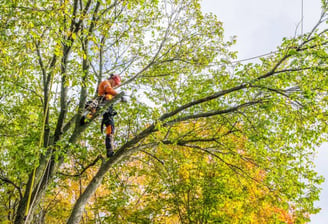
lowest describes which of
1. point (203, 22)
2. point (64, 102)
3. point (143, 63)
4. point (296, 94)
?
point (296, 94)

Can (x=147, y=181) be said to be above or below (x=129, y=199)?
above

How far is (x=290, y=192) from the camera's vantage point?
663cm

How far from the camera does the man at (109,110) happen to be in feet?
22.8

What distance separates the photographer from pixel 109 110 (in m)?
7.24

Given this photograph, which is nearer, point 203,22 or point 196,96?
point 196,96

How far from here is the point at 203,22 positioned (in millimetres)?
9180

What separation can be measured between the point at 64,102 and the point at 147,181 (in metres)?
4.65

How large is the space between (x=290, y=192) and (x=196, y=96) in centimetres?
334

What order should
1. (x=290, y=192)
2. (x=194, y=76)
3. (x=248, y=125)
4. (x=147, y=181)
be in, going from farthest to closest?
1. (x=147, y=181)
2. (x=194, y=76)
3. (x=248, y=125)
4. (x=290, y=192)

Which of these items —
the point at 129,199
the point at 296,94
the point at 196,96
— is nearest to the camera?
the point at 296,94

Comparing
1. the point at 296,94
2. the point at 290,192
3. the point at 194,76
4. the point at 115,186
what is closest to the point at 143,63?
the point at 194,76

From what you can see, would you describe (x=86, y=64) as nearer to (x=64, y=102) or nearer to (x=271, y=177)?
(x=64, y=102)

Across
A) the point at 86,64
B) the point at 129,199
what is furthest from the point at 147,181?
the point at 86,64

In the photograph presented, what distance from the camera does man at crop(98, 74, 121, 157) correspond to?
274 inches
